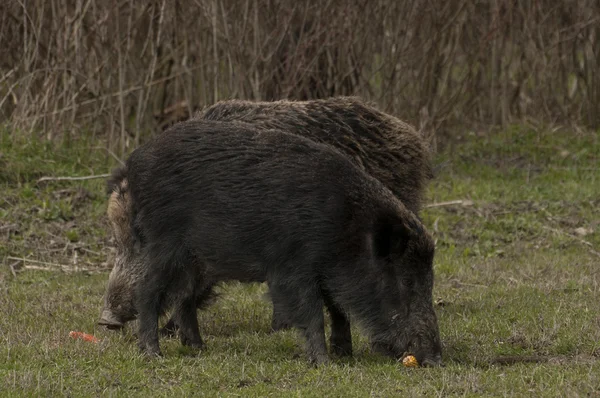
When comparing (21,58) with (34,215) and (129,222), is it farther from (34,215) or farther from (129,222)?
(129,222)

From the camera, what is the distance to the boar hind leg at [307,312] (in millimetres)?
6652

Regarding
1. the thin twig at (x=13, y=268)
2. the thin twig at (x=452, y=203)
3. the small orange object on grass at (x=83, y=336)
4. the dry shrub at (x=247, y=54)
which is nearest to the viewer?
the small orange object on grass at (x=83, y=336)

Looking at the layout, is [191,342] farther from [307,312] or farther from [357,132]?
[357,132]

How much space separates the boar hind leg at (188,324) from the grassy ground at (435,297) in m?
0.10

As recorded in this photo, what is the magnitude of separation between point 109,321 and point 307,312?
4.66 feet

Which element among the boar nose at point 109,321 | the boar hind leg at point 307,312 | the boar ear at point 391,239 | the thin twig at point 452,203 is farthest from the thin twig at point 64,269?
the boar ear at point 391,239

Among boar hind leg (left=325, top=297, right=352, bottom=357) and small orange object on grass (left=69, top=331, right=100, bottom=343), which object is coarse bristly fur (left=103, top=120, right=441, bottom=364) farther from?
small orange object on grass (left=69, top=331, right=100, bottom=343)

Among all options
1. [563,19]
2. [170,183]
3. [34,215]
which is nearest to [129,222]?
[170,183]

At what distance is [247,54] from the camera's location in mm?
13188

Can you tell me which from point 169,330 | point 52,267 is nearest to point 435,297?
point 169,330

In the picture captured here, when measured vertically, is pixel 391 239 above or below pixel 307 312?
above

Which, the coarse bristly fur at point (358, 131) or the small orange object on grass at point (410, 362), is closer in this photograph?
the small orange object on grass at point (410, 362)

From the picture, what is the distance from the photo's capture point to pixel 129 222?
7.25 metres

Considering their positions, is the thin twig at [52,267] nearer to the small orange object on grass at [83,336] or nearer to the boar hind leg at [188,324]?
the small orange object on grass at [83,336]
